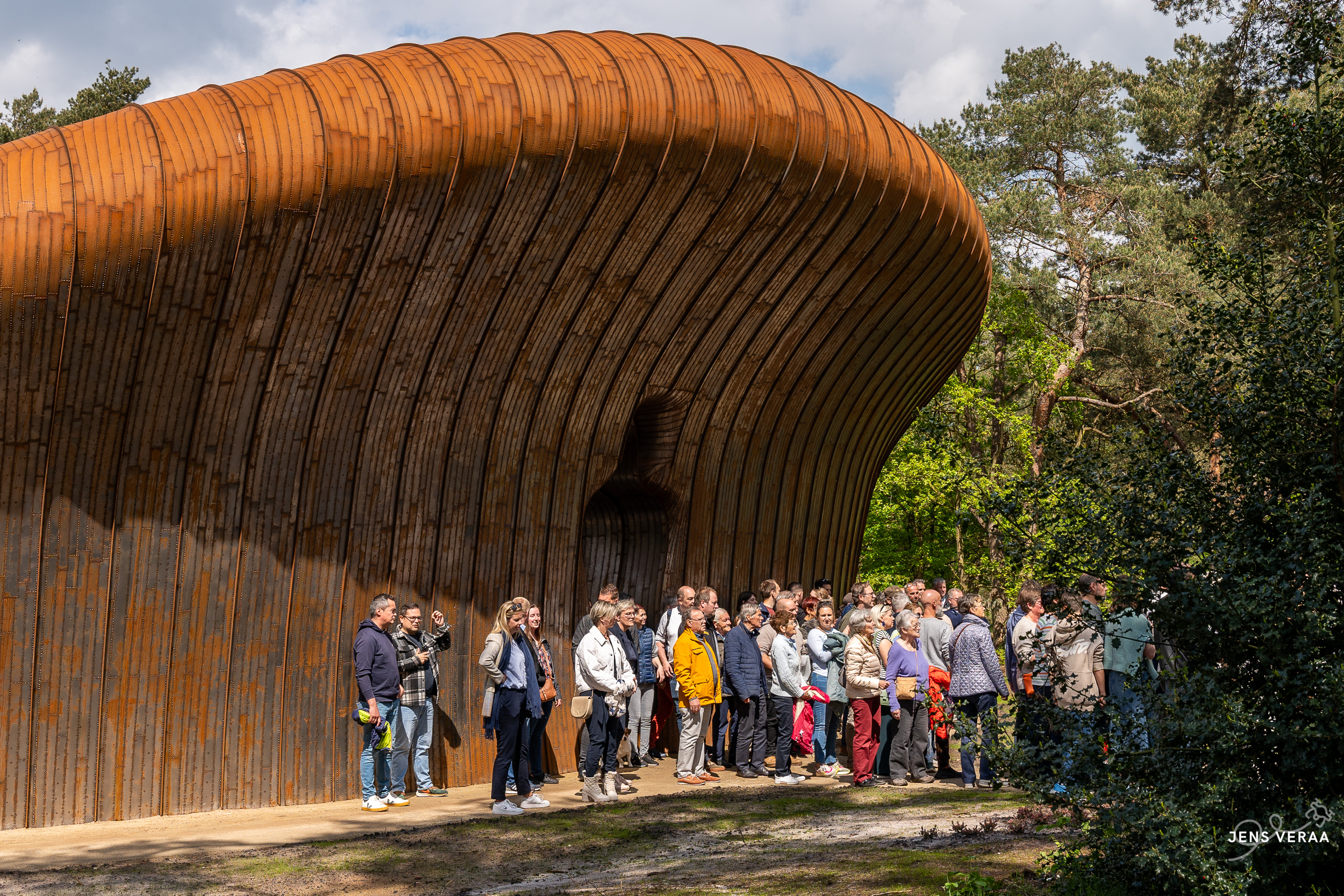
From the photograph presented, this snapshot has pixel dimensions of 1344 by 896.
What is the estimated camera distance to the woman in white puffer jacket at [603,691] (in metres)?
8.48

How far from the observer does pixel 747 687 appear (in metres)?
9.72

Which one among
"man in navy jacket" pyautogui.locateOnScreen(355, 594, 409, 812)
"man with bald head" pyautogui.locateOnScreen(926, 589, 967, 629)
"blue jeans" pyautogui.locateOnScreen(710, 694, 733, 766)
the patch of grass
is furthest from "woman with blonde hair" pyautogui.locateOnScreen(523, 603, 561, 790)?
"man with bald head" pyautogui.locateOnScreen(926, 589, 967, 629)

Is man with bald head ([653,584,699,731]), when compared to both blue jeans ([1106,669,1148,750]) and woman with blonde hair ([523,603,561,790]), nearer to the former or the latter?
woman with blonde hair ([523,603,561,790])

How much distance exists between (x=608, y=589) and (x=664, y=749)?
329cm

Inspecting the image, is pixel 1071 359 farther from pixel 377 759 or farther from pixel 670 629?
pixel 377 759

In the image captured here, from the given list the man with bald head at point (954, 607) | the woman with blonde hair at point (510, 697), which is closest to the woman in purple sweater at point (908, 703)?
the man with bald head at point (954, 607)

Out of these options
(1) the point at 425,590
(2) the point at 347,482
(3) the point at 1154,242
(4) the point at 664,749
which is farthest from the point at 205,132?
(3) the point at 1154,242

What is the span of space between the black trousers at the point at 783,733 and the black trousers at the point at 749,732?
0.19m

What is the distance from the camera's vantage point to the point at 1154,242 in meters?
26.2

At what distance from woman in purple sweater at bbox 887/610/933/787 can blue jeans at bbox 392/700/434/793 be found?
3.78 meters

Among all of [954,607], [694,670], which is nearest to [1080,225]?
[954,607]

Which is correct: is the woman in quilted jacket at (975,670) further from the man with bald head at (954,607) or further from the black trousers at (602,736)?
the black trousers at (602,736)

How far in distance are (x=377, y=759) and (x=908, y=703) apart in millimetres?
4341

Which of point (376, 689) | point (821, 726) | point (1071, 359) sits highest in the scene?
point (1071, 359)
